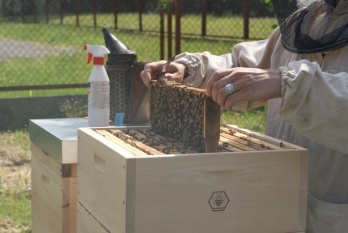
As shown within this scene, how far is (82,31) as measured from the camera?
9.64 m

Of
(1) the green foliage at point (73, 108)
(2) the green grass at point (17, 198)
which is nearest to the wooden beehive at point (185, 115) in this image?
(2) the green grass at point (17, 198)

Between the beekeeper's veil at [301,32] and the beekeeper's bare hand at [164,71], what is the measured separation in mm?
431

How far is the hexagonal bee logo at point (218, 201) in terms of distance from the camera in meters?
1.61

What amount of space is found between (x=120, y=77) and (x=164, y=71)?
19.3 inches

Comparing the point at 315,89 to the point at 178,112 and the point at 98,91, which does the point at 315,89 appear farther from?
the point at 98,91

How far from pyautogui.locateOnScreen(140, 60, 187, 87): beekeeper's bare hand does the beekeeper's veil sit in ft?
1.41

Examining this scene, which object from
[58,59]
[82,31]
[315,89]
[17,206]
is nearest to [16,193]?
[17,206]

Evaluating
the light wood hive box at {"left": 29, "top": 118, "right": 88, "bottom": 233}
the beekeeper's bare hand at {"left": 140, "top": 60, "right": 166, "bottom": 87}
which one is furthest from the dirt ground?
the beekeeper's bare hand at {"left": 140, "top": 60, "right": 166, "bottom": 87}

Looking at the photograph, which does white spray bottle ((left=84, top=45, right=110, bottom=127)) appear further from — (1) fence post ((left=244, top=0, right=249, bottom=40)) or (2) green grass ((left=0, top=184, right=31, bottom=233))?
(1) fence post ((left=244, top=0, right=249, bottom=40))

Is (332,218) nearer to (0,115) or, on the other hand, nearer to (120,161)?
(120,161)

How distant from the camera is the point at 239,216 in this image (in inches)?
65.2

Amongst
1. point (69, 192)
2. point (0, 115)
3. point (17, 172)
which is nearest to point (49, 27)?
point (0, 115)

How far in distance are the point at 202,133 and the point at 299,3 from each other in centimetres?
73

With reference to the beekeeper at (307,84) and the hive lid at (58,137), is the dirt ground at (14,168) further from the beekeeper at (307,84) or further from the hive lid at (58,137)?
the beekeeper at (307,84)
